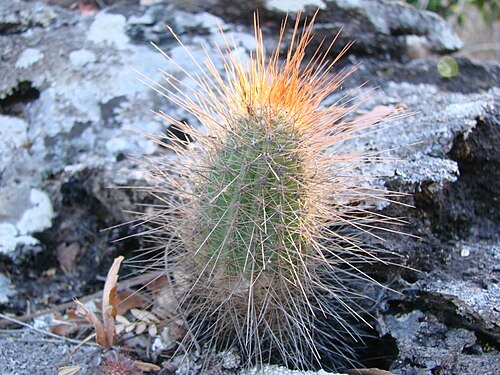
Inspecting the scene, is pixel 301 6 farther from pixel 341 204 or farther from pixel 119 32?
pixel 341 204

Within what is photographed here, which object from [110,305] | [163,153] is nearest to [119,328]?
[110,305]

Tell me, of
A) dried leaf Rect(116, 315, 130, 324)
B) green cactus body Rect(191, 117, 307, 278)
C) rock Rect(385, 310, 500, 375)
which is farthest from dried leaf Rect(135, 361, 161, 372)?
rock Rect(385, 310, 500, 375)

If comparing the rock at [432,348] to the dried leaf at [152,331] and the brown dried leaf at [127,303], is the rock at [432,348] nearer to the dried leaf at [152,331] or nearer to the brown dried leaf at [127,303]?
the dried leaf at [152,331]

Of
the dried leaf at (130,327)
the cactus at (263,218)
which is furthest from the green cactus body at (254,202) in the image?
the dried leaf at (130,327)

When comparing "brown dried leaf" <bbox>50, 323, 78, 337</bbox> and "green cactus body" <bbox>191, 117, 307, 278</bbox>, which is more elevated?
"green cactus body" <bbox>191, 117, 307, 278</bbox>

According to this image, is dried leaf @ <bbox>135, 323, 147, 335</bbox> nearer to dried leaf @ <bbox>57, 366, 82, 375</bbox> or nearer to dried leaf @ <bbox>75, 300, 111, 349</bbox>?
dried leaf @ <bbox>75, 300, 111, 349</bbox>

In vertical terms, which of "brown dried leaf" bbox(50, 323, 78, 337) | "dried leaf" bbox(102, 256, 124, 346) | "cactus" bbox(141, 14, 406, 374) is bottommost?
"brown dried leaf" bbox(50, 323, 78, 337)
